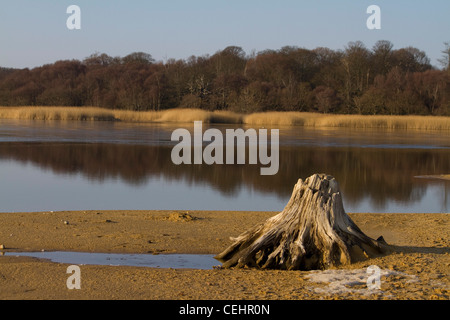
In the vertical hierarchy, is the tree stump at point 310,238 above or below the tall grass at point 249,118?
below

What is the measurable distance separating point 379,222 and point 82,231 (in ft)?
13.5

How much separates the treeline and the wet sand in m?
42.9

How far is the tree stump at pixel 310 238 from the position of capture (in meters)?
6.09

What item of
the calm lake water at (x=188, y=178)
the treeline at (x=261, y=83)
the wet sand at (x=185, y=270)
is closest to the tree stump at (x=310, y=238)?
the wet sand at (x=185, y=270)

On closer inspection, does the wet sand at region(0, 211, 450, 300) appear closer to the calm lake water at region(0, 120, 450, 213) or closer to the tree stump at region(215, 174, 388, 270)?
the tree stump at region(215, 174, 388, 270)

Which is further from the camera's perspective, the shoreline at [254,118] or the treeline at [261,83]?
the treeline at [261,83]

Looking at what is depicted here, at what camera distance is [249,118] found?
43156 millimetres

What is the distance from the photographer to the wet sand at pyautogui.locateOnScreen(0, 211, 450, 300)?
502 cm

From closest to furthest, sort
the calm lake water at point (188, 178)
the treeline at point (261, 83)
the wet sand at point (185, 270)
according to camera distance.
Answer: the wet sand at point (185, 270)
the calm lake water at point (188, 178)
the treeline at point (261, 83)

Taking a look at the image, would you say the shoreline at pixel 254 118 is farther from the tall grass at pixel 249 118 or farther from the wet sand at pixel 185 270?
the wet sand at pixel 185 270

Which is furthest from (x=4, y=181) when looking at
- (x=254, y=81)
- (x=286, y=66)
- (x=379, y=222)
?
(x=286, y=66)

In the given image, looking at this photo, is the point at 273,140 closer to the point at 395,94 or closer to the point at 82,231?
the point at 82,231

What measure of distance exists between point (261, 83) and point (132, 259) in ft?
177

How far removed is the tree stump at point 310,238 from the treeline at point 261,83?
44202mm
